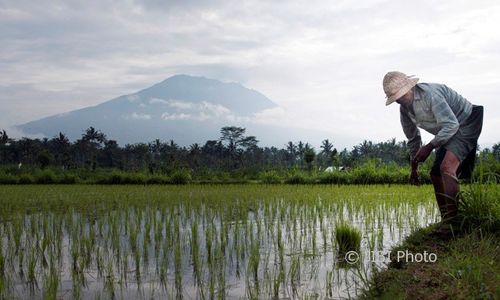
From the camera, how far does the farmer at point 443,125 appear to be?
3.85 metres

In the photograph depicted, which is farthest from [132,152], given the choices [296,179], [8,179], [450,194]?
[450,194]

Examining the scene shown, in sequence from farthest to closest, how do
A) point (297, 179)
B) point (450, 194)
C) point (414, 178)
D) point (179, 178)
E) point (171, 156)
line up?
point (171, 156) < point (179, 178) < point (297, 179) < point (414, 178) < point (450, 194)

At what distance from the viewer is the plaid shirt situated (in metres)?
3.80

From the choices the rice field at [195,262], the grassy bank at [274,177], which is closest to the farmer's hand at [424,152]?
the rice field at [195,262]

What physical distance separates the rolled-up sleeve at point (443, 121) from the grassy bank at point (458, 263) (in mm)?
647

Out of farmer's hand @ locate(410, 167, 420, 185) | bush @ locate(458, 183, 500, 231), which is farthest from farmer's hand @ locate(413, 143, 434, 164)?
bush @ locate(458, 183, 500, 231)

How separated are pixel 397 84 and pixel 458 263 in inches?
62.4

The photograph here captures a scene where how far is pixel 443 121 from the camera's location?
3.81m

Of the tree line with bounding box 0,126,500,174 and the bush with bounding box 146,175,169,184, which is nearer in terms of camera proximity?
the bush with bounding box 146,175,169,184

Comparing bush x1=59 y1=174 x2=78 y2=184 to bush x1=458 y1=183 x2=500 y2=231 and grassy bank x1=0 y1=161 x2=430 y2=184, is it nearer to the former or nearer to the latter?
grassy bank x1=0 y1=161 x2=430 y2=184

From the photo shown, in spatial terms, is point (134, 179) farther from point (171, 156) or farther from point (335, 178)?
point (171, 156)

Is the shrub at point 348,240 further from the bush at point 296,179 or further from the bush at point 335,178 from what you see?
the bush at point 296,179

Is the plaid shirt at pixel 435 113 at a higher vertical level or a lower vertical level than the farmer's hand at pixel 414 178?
higher

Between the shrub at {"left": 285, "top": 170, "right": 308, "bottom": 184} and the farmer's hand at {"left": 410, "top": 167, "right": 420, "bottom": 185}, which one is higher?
the farmer's hand at {"left": 410, "top": 167, "right": 420, "bottom": 185}
